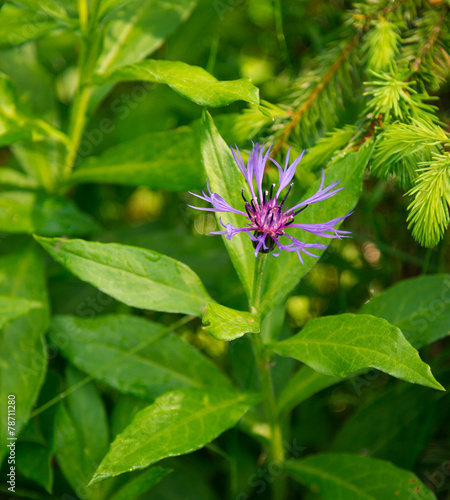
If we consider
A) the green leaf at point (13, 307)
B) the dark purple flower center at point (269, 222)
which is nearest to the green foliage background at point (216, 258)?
the green leaf at point (13, 307)

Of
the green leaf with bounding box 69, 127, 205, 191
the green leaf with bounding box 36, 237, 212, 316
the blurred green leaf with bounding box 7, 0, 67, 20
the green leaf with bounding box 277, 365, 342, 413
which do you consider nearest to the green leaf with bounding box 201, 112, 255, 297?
the green leaf with bounding box 36, 237, 212, 316

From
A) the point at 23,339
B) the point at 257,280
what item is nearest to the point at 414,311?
the point at 257,280

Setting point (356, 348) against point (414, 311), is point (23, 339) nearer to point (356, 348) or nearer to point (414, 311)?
point (356, 348)

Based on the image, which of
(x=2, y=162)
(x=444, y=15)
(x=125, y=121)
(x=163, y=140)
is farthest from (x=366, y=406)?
(x=2, y=162)

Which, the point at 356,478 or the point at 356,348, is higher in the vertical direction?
the point at 356,348

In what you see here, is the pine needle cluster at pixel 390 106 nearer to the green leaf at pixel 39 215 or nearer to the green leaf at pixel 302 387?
the green leaf at pixel 302 387

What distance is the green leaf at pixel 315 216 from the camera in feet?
3.71

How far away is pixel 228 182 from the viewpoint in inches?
47.3

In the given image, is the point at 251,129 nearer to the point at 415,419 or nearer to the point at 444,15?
the point at 444,15

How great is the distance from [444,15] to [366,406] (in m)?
1.12

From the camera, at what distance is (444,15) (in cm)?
134

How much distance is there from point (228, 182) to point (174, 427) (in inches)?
21.7

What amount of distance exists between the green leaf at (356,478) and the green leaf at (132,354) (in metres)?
0.31

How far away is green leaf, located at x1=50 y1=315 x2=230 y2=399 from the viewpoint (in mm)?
1392
